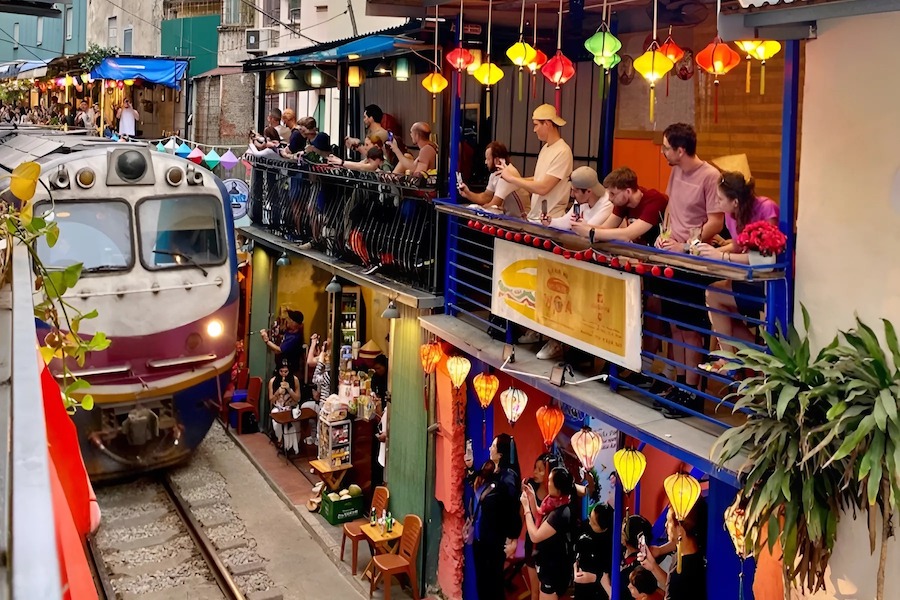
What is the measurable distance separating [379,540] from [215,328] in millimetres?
3563

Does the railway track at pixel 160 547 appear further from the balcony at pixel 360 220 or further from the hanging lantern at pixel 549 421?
the hanging lantern at pixel 549 421

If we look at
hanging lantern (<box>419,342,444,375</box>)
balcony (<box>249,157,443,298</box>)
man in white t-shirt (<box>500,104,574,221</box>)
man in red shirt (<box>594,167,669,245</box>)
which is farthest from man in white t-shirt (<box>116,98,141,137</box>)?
man in red shirt (<box>594,167,669,245</box>)

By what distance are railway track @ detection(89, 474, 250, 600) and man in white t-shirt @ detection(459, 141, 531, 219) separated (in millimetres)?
4773

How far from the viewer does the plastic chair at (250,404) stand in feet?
50.1

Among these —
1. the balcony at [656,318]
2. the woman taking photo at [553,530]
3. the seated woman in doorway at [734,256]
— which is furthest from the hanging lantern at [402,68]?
the seated woman in doorway at [734,256]

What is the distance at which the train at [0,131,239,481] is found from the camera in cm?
1110

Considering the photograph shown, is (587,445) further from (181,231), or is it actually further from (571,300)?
(181,231)

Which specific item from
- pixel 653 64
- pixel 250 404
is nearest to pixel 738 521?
pixel 653 64

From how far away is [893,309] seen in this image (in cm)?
505

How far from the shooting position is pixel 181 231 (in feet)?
39.2

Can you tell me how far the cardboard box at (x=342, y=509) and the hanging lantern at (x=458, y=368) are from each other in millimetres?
3461

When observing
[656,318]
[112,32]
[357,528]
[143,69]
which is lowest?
[357,528]

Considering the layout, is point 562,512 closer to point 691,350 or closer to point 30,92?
point 691,350

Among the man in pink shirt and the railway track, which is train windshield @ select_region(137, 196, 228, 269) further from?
the man in pink shirt
